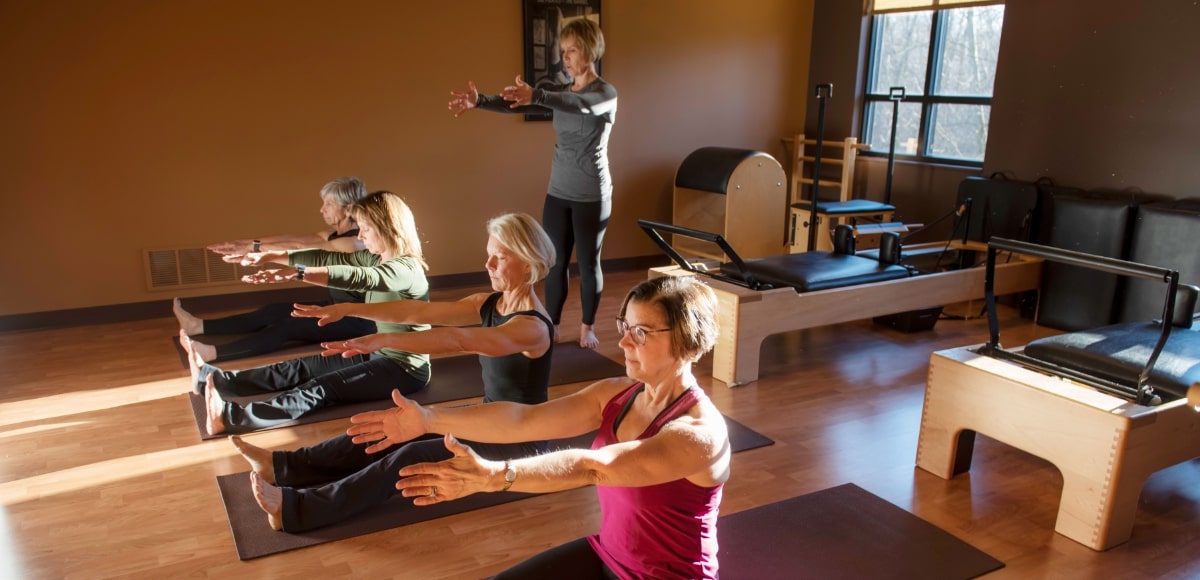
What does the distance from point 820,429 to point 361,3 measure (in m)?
3.34

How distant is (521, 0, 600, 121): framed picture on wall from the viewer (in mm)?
5160

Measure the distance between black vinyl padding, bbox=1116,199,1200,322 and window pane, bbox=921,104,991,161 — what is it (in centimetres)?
117

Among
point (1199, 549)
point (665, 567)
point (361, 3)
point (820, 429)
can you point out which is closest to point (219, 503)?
point (665, 567)

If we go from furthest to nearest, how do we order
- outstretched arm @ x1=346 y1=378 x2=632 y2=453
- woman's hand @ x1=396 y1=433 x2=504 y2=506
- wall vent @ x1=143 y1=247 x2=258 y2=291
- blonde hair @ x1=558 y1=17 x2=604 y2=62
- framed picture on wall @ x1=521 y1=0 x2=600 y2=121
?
framed picture on wall @ x1=521 y1=0 x2=600 y2=121 < wall vent @ x1=143 y1=247 x2=258 y2=291 < blonde hair @ x1=558 y1=17 x2=604 y2=62 < outstretched arm @ x1=346 y1=378 x2=632 y2=453 < woman's hand @ x1=396 y1=433 x2=504 y2=506

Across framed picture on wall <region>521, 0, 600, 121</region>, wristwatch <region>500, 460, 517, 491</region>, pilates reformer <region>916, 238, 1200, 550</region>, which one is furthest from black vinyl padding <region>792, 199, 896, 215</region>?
wristwatch <region>500, 460, 517, 491</region>

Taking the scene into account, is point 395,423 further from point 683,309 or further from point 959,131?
point 959,131

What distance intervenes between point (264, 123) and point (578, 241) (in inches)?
78.0

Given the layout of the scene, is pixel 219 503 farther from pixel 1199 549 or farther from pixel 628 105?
pixel 628 105

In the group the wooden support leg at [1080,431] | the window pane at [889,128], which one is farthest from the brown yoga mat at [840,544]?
the window pane at [889,128]

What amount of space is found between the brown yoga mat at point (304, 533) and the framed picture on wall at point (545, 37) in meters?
3.10

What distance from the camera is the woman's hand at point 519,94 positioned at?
10.5ft

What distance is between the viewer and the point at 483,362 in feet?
7.79

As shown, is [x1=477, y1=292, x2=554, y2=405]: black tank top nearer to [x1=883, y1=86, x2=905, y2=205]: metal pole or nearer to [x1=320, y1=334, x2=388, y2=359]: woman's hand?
[x1=320, y1=334, x2=388, y2=359]: woman's hand

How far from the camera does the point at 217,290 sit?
4.74 m
